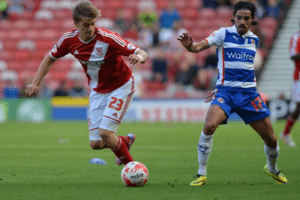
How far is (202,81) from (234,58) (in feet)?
46.0

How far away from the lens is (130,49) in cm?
707

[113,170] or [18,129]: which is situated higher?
[113,170]

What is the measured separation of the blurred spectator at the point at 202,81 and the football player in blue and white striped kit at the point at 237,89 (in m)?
13.8

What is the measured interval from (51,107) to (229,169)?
1412 centimetres

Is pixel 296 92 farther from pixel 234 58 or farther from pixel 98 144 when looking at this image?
pixel 98 144

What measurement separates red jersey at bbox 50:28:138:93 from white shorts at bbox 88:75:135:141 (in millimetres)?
81

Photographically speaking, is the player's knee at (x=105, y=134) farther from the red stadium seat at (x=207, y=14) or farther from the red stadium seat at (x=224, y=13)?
the red stadium seat at (x=207, y=14)

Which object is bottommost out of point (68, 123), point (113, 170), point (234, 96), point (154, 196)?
point (68, 123)

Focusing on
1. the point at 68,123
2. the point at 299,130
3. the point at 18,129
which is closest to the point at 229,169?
the point at 299,130

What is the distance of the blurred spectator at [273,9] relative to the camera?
23766 millimetres

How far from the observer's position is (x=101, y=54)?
723 cm

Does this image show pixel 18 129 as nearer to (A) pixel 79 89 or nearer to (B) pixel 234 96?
(A) pixel 79 89

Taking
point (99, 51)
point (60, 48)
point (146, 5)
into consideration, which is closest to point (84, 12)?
point (99, 51)

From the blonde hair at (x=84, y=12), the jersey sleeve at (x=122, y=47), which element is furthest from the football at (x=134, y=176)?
the blonde hair at (x=84, y=12)
